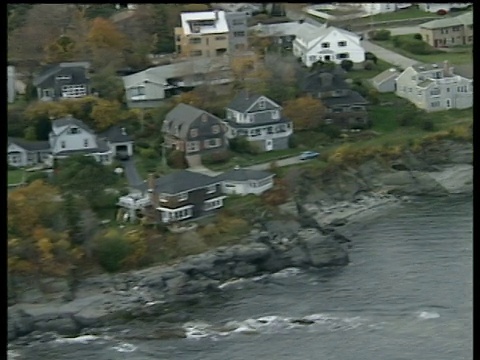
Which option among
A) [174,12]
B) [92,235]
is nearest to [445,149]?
[174,12]

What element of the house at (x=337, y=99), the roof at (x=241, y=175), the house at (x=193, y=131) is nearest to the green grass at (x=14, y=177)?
the house at (x=193, y=131)

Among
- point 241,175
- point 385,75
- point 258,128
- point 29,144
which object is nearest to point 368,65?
point 385,75

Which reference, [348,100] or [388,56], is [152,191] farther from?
[388,56]

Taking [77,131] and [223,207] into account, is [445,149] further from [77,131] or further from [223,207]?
[77,131]

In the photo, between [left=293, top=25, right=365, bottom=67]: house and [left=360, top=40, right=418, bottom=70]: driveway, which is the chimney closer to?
[left=293, top=25, right=365, bottom=67]: house

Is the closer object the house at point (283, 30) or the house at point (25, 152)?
the house at point (25, 152)

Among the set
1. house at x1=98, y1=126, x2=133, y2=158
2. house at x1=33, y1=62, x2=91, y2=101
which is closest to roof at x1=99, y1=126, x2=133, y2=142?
house at x1=98, y1=126, x2=133, y2=158

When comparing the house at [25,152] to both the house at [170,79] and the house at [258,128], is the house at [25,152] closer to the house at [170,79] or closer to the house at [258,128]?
the house at [170,79]
